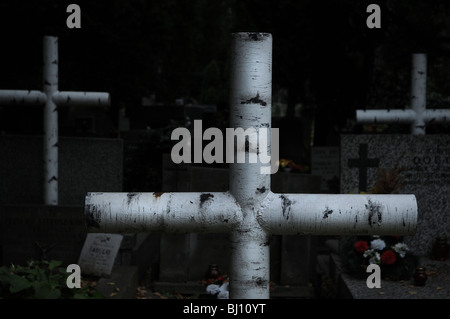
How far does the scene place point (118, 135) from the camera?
49.2 ft

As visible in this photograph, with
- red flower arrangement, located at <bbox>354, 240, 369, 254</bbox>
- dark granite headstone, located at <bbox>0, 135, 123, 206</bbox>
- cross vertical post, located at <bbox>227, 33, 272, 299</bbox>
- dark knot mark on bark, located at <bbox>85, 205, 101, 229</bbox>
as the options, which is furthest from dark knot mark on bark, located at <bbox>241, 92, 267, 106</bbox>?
dark granite headstone, located at <bbox>0, 135, 123, 206</bbox>

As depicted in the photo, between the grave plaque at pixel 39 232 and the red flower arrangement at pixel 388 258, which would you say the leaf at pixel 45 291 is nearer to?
the grave plaque at pixel 39 232

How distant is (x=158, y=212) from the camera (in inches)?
A: 78.8

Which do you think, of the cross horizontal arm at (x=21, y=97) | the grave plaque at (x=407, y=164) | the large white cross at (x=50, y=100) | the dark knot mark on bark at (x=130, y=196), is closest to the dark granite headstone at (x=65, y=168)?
the large white cross at (x=50, y=100)

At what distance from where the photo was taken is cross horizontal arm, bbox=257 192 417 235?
1.97m

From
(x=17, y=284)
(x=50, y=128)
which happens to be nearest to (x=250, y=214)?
(x=17, y=284)

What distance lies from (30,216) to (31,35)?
5804mm

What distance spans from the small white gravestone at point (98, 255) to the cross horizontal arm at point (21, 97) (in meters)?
1.83

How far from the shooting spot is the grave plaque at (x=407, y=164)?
7.60 metres

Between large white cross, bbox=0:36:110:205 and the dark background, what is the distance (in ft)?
12.9

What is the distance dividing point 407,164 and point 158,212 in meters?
6.23

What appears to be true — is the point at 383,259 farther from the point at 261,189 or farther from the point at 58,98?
the point at 261,189
